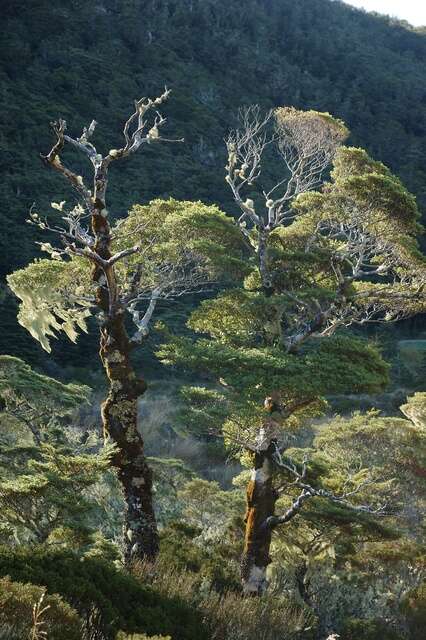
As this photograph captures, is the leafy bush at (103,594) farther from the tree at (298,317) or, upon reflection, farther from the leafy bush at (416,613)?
the leafy bush at (416,613)

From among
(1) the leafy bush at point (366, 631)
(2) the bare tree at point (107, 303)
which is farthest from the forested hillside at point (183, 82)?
(1) the leafy bush at point (366, 631)

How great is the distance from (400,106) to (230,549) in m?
46.9

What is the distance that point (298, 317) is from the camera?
9.67 meters

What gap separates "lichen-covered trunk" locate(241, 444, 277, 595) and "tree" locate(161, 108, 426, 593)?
1 centimetres

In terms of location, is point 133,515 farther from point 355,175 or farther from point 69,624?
point 355,175

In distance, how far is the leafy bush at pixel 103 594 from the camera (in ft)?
18.8

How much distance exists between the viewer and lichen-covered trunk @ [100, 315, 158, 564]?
8.48 meters

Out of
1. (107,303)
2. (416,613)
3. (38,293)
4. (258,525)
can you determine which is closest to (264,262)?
(107,303)

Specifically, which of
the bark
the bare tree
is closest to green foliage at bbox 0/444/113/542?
the bare tree

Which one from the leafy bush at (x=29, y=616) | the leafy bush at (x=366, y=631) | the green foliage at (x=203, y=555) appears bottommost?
the green foliage at (x=203, y=555)

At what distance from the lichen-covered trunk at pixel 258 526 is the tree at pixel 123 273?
136 cm

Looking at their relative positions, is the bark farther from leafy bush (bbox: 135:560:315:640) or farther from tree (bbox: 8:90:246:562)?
leafy bush (bbox: 135:560:315:640)

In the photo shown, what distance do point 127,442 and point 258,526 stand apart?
221 centimetres

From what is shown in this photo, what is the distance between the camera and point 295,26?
6050 cm
